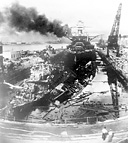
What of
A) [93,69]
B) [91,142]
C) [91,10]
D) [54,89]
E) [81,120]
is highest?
[91,10]

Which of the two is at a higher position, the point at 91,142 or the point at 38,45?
the point at 38,45

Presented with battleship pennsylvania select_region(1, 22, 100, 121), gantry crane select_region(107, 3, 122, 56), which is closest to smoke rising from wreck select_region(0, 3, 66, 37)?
battleship pennsylvania select_region(1, 22, 100, 121)

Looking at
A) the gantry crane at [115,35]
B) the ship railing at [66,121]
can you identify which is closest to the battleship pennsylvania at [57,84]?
the ship railing at [66,121]

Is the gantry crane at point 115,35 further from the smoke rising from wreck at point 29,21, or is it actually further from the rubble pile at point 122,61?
the smoke rising from wreck at point 29,21

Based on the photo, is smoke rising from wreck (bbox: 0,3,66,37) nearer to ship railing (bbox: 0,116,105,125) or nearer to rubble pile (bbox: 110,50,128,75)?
rubble pile (bbox: 110,50,128,75)

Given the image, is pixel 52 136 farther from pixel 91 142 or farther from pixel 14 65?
pixel 14 65

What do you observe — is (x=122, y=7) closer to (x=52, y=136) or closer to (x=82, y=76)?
(x=82, y=76)

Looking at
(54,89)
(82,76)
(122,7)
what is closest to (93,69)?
(82,76)
